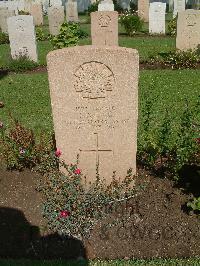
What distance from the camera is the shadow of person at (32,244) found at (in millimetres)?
3904

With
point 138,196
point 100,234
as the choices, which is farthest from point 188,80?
point 100,234

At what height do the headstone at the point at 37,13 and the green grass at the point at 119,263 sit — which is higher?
the headstone at the point at 37,13

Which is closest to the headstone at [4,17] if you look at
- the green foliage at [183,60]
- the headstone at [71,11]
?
the headstone at [71,11]

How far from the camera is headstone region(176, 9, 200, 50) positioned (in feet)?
41.1

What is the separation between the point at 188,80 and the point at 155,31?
914 cm

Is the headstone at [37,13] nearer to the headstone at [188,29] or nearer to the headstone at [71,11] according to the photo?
the headstone at [71,11]

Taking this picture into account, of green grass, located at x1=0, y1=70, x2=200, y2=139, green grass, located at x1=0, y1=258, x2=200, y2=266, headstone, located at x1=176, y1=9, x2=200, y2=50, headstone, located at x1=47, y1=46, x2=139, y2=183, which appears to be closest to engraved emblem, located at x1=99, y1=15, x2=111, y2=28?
headstone, located at x1=176, y1=9, x2=200, y2=50

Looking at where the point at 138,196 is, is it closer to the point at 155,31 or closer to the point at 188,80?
the point at 188,80

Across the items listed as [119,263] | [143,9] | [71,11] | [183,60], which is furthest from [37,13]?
[119,263]

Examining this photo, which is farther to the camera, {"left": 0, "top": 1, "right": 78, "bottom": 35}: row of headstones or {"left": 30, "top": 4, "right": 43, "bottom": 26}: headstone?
{"left": 30, "top": 4, "right": 43, "bottom": 26}: headstone

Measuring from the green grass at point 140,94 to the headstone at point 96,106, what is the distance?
7.27 feet

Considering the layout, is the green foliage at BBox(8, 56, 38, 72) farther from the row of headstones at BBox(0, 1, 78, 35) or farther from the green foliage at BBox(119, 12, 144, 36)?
the green foliage at BBox(119, 12, 144, 36)

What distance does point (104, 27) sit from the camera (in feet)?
41.3

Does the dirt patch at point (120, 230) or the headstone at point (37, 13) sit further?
the headstone at point (37, 13)
